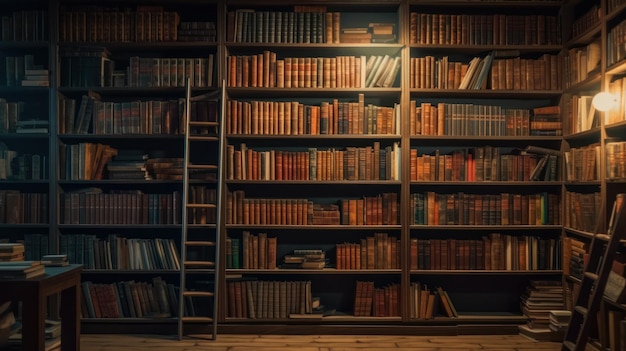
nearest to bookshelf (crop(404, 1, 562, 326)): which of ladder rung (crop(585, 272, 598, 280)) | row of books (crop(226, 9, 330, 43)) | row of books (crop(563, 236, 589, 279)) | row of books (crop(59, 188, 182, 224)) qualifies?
row of books (crop(563, 236, 589, 279))

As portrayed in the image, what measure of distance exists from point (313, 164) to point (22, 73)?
238 cm

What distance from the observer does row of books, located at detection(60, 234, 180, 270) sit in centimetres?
483

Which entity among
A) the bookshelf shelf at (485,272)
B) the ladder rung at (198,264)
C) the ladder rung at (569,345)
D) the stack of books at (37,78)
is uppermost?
the stack of books at (37,78)

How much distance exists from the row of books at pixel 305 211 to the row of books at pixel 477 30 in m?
1.28

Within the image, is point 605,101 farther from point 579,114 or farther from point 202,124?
point 202,124

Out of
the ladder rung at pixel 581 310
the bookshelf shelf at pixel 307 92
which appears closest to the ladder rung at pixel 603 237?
the ladder rung at pixel 581 310

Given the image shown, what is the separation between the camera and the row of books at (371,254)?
482cm

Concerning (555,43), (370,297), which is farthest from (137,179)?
(555,43)

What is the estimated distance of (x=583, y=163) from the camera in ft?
14.5

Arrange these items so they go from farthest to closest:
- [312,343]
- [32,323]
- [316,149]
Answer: [316,149], [312,343], [32,323]

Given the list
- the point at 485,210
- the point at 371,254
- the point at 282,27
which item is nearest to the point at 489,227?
the point at 485,210

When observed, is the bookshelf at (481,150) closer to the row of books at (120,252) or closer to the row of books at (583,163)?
the row of books at (583,163)

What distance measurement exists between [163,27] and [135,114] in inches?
28.0

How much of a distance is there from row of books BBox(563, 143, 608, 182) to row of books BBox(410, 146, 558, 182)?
0.15 meters
